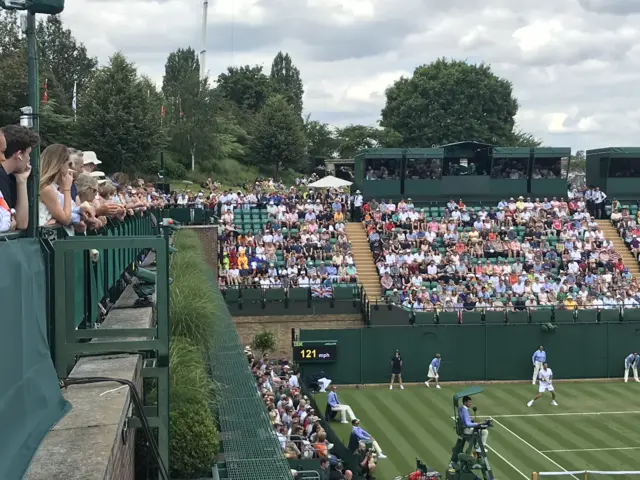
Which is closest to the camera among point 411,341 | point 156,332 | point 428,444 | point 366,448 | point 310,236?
point 156,332

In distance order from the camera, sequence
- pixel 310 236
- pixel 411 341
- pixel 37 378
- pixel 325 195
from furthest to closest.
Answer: pixel 325 195 < pixel 310 236 < pixel 411 341 < pixel 37 378

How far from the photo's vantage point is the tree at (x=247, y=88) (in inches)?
3366

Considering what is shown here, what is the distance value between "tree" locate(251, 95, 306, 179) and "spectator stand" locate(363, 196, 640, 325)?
2950 centimetres

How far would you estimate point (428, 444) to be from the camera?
21688 millimetres

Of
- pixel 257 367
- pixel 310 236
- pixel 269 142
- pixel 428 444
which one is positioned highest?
pixel 269 142

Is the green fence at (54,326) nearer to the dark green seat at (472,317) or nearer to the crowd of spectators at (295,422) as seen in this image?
the crowd of spectators at (295,422)

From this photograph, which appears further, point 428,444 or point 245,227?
point 245,227

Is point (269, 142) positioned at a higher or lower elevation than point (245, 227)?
higher

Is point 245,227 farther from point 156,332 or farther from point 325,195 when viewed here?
point 156,332

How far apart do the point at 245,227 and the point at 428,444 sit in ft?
50.9

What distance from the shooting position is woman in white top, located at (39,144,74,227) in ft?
19.1

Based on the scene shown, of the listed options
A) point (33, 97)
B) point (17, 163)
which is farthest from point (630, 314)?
point (17, 163)

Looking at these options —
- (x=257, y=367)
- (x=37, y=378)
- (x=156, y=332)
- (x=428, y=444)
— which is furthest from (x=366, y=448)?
(x=37, y=378)

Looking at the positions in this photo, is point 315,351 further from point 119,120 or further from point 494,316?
point 119,120
